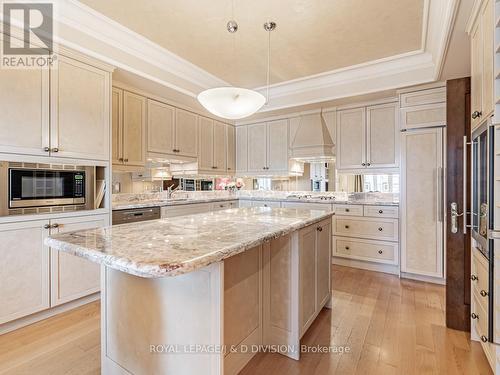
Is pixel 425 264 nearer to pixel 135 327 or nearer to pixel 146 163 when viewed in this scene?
pixel 135 327

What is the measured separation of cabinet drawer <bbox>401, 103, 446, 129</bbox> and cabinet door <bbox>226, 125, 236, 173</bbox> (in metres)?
2.90

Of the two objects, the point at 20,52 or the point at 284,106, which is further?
the point at 284,106

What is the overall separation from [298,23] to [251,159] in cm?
271

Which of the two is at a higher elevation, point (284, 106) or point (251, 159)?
point (284, 106)

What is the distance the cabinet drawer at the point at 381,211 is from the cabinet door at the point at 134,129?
310 cm

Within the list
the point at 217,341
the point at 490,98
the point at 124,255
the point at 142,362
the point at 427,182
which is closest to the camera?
the point at 124,255

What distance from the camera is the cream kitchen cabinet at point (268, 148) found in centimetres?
459

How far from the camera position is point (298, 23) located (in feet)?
8.16

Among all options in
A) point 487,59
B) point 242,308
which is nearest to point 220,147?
point 242,308

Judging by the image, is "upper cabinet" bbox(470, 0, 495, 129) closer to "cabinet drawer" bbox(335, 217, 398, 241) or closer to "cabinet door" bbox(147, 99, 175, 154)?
"cabinet drawer" bbox(335, 217, 398, 241)

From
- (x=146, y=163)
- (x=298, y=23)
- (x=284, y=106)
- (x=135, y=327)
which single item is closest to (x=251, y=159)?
(x=284, y=106)

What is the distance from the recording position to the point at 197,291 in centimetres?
112

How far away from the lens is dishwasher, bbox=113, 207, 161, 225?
2.83 meters

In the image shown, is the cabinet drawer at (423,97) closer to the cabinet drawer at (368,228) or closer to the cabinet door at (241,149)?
the cabinet drawer at (368,228)
